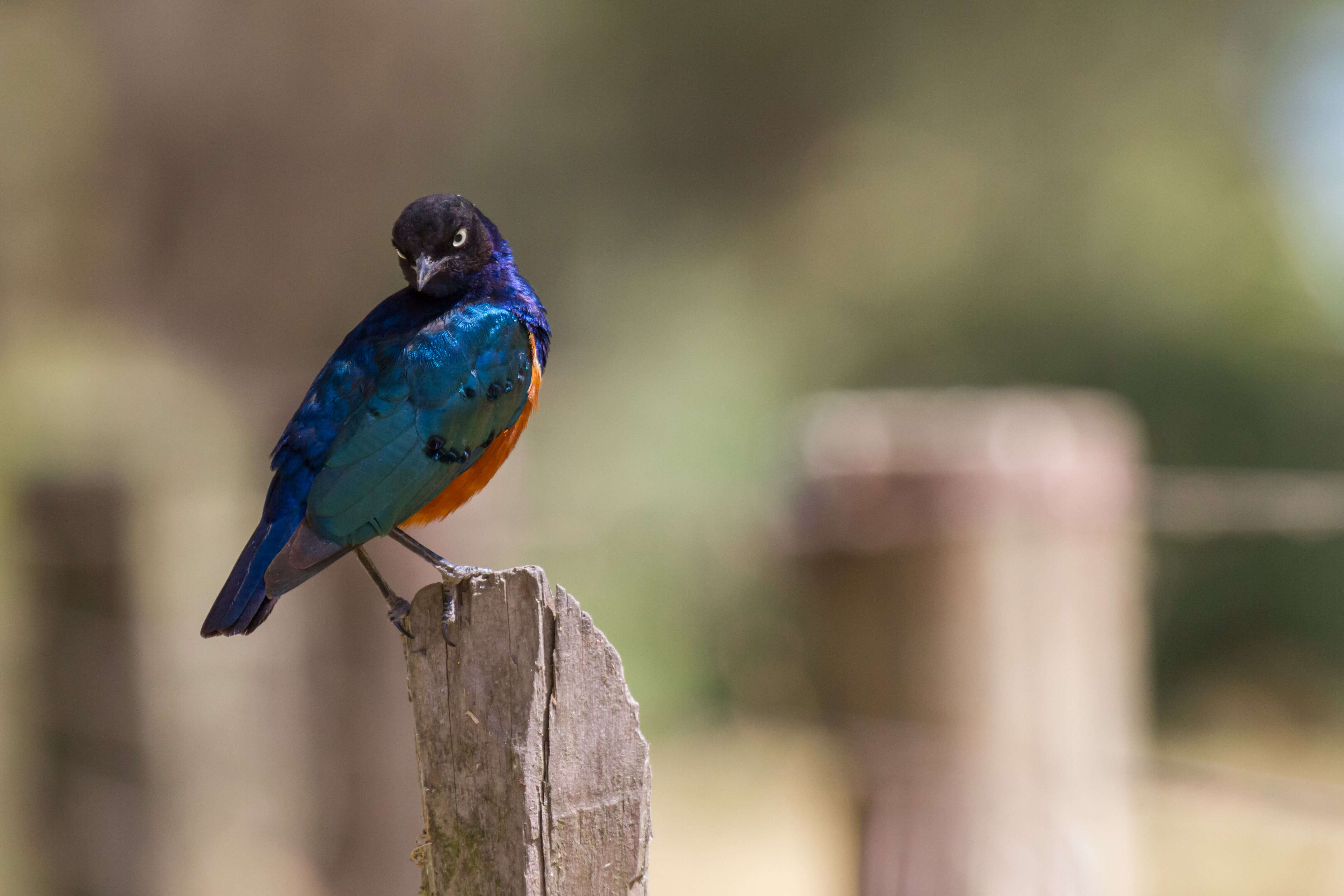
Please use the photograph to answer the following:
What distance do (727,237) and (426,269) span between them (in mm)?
12599

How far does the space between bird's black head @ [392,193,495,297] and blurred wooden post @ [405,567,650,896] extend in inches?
43.2

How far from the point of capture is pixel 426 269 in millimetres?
2646

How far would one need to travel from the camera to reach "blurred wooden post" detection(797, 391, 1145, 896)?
3.69 meters

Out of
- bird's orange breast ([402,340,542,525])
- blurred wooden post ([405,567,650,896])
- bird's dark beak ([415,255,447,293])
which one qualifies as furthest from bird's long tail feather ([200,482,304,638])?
bird's dark beak ([415,255,447,293])

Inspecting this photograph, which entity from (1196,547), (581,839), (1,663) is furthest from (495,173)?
(581,839)

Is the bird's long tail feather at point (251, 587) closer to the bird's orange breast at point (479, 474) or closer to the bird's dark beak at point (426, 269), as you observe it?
the bird's orange breast at point (479, 474)

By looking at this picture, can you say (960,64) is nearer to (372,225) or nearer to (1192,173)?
(1192,173)

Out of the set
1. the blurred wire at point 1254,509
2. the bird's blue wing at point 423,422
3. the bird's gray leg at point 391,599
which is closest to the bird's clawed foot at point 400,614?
the bird's gray leg at point 391,599

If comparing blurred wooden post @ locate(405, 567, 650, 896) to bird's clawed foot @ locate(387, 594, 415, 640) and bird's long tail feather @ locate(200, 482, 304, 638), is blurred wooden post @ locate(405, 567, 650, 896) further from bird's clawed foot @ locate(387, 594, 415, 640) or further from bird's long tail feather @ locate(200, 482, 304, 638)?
bird's long tail feather @ locate(200, 482, 304, 638)

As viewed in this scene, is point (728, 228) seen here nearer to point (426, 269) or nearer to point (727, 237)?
point (727, 237)

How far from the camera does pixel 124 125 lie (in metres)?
9.38

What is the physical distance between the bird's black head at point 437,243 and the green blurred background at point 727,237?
6.71 feet

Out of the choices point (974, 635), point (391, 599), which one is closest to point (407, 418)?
point (391, 599)

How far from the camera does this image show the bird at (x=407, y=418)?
2.19 metres
